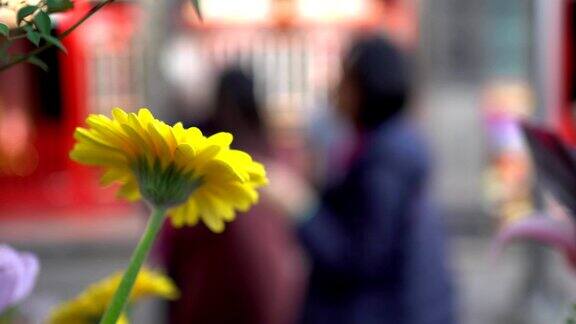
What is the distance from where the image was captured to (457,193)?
595 cm

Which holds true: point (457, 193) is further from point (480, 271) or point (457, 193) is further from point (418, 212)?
point (418, 212)

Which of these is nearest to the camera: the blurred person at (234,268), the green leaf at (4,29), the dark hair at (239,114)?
the green leaf at (4,29)

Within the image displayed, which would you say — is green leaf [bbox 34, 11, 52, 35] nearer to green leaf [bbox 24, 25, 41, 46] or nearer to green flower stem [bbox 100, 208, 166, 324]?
green leaf [bbox 24, 25, 41, 46]

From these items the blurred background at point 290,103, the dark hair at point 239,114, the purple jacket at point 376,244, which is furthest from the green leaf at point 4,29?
the blurred background at point 290,103

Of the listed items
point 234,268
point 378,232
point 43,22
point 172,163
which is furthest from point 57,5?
point 234,268

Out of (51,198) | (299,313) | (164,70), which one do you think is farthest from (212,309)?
(51,198)

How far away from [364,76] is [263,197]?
1.17 feet

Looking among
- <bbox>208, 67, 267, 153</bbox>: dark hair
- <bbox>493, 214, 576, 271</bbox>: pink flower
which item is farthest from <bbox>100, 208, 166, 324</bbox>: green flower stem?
<bbox>208, 67, 267, 153</bbox>: dark hair

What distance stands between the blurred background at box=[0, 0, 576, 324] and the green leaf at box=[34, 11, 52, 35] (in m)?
4.47

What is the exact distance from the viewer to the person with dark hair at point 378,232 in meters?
2.38

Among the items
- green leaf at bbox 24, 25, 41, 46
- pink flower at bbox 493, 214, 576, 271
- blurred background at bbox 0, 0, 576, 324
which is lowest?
blurred background at bbox 0, 0, 576, 324

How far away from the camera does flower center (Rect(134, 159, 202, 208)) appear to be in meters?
0.71

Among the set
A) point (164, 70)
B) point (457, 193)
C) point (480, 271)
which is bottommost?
point (480, 271)

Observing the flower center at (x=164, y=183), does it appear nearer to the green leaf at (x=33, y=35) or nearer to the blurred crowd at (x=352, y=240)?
the green leaf at (x=33, y=35)
